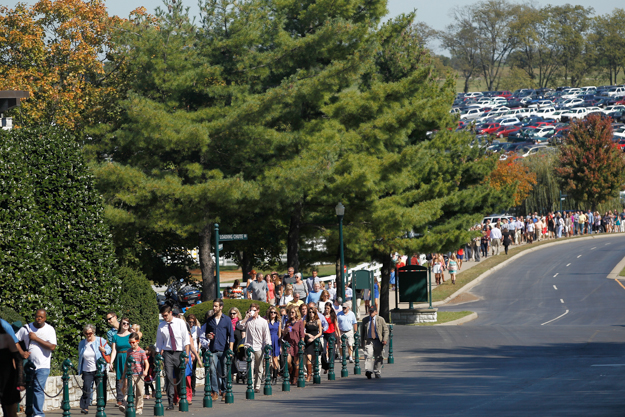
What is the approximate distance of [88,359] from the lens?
13.0 metres

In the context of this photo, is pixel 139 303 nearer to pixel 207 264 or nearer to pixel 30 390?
pixel 30 390

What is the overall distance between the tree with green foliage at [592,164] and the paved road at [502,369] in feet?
99.5

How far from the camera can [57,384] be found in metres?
13.6

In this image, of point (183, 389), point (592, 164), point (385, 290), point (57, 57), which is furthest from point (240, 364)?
point (592, 164)

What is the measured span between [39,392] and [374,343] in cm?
784

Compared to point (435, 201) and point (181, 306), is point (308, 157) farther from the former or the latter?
point (181, 306)

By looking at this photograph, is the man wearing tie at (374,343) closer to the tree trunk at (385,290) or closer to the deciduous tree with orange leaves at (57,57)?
the tree trunk at (385,290)

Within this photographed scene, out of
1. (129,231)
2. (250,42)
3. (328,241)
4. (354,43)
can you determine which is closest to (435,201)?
(328,241)

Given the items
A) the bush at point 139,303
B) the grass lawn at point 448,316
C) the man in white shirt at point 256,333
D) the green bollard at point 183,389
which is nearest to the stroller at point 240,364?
the man in white shirt at point 256,333

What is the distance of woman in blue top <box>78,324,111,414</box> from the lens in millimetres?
12977

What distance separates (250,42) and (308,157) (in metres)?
4.31

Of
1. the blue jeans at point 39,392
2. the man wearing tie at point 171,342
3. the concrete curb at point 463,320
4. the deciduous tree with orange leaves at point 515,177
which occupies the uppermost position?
the deciduous tree with orange leaves at point 515,177

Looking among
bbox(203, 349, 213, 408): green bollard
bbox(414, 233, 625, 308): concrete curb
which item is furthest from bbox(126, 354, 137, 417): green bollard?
bbox(414, 233, 625, 308): concrete curb

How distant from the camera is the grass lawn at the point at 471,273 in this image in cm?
3956
